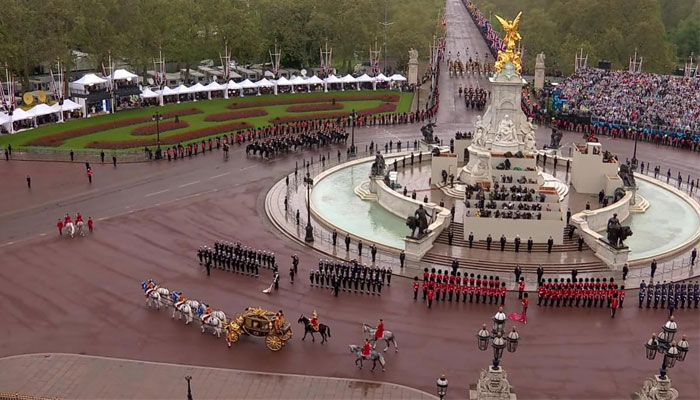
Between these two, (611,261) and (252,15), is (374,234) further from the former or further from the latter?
(252,15)

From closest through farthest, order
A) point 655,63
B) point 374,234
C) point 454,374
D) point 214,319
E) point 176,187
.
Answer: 1. point 454,374
2. point 214,319
3. point 374,234
4. point 176,187
5. point 655,63

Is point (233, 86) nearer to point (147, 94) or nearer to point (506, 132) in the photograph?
point (147, 94)

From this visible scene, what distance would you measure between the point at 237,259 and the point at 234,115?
43.6 meters

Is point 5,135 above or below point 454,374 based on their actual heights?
above

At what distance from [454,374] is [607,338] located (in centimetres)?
758

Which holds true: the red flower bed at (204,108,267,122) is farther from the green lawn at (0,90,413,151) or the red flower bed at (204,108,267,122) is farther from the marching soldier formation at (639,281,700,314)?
the marching soldier formation at (639,281,700,314)

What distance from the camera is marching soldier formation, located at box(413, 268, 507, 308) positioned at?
35.4 metres

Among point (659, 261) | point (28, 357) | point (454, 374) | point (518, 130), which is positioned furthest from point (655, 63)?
point (28, 357)

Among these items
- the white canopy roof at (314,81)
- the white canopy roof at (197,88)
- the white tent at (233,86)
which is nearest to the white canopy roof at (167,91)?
the white canopy roof at (197,88)

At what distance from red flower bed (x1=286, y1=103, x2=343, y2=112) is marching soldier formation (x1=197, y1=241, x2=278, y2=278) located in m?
46.2

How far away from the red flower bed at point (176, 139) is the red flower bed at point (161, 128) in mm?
2600

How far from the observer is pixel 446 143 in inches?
2746

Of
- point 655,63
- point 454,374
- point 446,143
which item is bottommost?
point 454,374

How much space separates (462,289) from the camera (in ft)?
116
